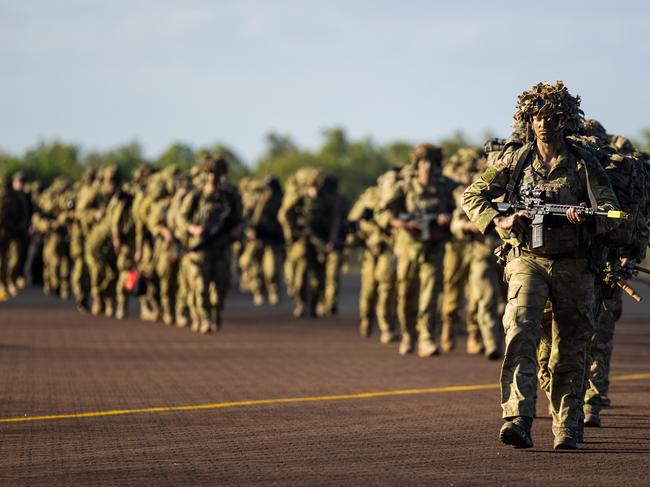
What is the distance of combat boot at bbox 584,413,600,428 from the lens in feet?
39.2

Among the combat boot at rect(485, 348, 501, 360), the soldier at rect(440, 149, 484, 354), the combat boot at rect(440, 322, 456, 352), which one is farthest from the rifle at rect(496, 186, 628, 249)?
the combat boot at rect(440, 322, 456, 352)

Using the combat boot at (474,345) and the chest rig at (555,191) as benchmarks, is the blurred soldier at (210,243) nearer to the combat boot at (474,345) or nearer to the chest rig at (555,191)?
the combat boot at (474,345)

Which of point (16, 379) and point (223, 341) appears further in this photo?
point (223, 341)

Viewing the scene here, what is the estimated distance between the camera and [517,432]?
1020cm

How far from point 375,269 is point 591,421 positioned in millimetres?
11144

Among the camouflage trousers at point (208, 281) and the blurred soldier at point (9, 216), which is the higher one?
the blurred soldier at point (9, 216)

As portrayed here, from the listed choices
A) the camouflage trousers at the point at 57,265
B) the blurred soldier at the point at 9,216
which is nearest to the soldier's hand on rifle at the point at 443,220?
the blurred soldier at the point at 9,216

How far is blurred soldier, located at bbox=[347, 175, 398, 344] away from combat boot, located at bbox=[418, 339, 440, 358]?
221cm

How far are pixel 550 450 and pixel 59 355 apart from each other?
9162 millimetres

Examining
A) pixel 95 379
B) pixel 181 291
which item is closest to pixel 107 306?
pixel 181 291

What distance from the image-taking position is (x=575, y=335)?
1065cm

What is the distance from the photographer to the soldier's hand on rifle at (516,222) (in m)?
10.3

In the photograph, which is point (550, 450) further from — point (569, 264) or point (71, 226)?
point (71, 226)

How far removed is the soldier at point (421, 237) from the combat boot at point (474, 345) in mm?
625
